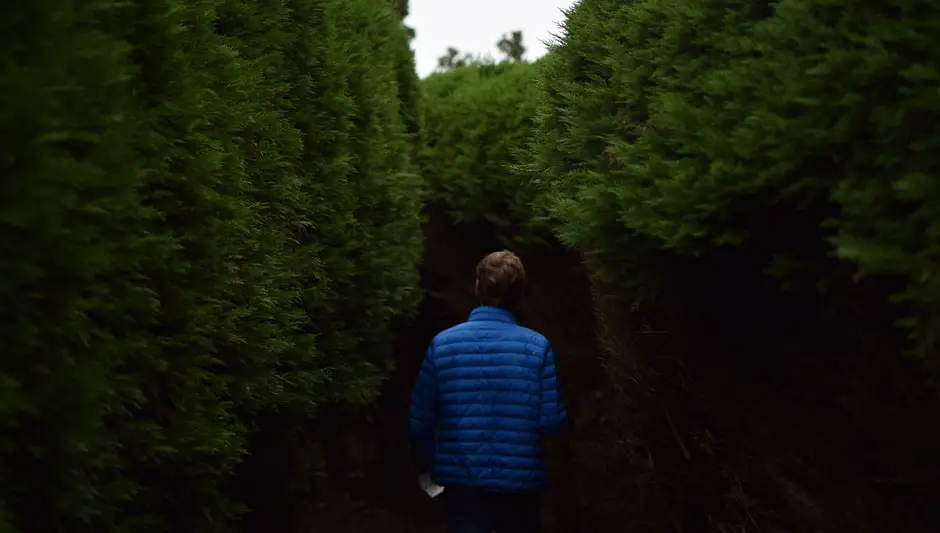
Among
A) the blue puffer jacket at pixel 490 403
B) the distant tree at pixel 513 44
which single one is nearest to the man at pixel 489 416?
the blue puffer jacket at pixel 490 403

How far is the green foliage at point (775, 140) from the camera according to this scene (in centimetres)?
246

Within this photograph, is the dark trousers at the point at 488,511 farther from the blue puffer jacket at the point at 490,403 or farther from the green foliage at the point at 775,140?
Answer: the green foliage at the point at 775,140

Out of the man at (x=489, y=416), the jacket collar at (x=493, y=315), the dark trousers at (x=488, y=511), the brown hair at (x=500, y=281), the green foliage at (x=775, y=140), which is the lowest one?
the dark trousers at (x=488, y=511)

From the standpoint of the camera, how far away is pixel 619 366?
4953mm

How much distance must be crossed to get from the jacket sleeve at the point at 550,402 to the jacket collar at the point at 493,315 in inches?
10.9

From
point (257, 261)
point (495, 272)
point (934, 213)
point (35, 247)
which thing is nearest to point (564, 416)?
point (495, 272)

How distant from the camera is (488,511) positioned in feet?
15.0

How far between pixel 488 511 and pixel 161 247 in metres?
2.22

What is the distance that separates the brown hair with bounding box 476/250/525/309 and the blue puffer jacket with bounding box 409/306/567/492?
3.2 inches

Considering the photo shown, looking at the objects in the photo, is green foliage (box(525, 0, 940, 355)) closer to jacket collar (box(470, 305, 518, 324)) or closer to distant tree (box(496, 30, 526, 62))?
jacket collar (box(470, 305, 518, 324))

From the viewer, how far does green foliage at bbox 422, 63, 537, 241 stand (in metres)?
8.38

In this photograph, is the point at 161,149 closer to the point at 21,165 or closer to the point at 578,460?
the point at 21,165

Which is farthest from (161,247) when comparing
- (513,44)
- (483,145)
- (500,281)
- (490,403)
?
(513,44)

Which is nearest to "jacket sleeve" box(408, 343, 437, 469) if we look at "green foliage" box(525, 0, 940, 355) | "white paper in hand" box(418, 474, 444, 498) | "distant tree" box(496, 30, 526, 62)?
"white paper in hand" box(418, 474, 444, 498)
